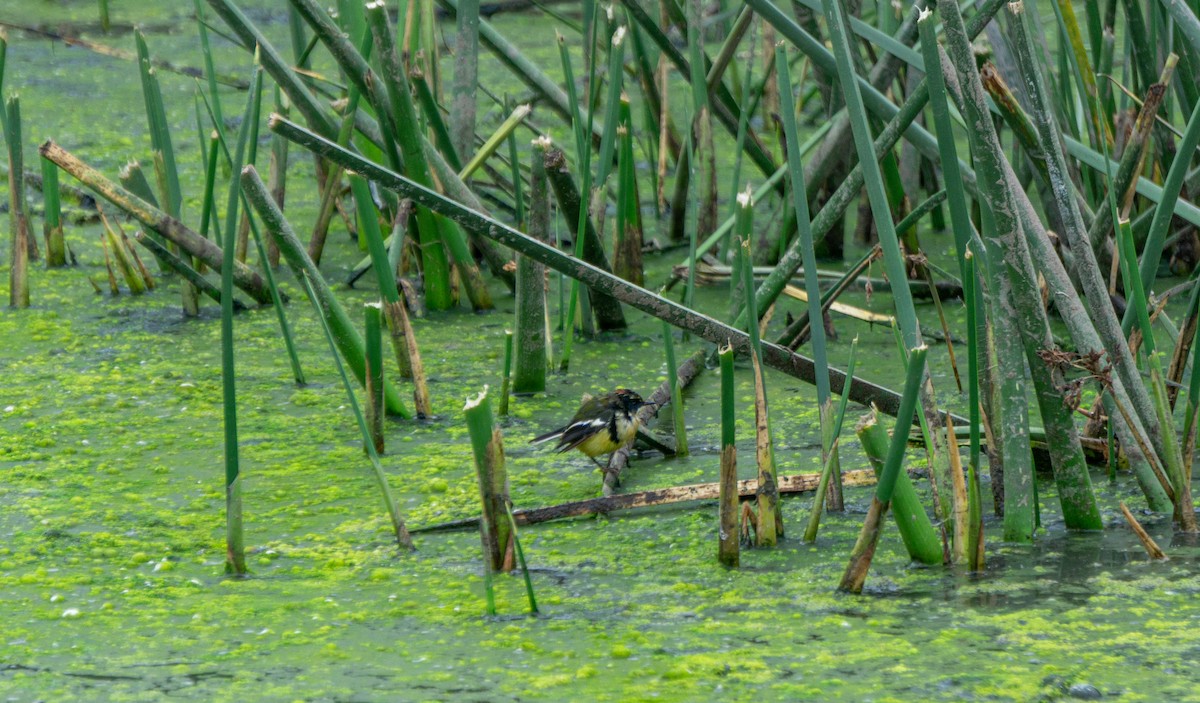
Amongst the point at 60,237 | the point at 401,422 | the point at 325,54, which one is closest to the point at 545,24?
the point at 325,54

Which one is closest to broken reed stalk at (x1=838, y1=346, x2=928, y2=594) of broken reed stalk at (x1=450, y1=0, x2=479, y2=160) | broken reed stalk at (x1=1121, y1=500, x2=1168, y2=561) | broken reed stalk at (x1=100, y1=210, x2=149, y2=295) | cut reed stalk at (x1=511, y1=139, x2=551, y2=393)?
broken reed stalk at (x1=1121, y1=500, x2=1168, y2=561)

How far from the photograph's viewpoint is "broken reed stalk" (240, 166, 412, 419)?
1.99m

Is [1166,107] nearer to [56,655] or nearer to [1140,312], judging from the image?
[1140,312]

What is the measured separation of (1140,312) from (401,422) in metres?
1.26

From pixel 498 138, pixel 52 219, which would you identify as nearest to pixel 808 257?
pixel 498 138

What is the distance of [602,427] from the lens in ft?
6.90

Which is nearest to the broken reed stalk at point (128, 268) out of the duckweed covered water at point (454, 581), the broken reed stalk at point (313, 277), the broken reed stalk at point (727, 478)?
the duckweed covered water at point (454, 581)

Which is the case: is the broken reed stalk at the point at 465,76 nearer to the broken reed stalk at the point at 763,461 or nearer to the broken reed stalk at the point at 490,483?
the broken reed stalk at the point at 763,461

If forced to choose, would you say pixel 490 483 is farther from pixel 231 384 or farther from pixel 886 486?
pixel 886 486

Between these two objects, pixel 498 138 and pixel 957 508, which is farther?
pixel 498 138

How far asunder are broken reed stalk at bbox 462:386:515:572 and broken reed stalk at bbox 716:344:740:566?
0.89 ft

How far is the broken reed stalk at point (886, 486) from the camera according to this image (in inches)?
59.1

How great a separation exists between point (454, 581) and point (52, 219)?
1900mm

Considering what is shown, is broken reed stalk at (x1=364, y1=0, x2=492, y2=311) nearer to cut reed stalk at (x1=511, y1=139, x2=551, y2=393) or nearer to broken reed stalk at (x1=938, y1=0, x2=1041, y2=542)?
cut reed stalk at (x1=511, y1=139, x2=551, y2=393)
